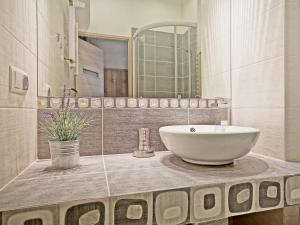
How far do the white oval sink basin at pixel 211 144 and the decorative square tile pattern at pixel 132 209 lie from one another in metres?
0.26

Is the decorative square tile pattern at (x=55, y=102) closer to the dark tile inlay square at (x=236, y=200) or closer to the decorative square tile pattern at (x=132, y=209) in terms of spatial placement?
the decorative square tile pattern at (x=132, y=209)

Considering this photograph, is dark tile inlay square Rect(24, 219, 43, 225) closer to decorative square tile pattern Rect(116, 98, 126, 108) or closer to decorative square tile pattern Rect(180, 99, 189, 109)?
decorative square tile pattern Rect(116, 98, 126, 108)

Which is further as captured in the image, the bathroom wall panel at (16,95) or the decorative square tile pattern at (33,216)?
the bathroom wall panel at (16,95)

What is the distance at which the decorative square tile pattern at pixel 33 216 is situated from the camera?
492mm

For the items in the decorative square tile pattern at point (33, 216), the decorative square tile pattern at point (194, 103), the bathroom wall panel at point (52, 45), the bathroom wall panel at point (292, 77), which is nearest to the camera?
the decorative square tile pattern at point (33, 216)

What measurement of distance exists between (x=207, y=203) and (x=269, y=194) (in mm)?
243

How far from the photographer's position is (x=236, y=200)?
0.67m

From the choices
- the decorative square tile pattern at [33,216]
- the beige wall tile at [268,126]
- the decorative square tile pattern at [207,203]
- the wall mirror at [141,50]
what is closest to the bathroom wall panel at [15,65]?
the wall mirror at [141,50]

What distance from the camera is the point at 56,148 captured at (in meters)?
0.82

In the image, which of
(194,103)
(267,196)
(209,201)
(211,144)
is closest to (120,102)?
(194,103)

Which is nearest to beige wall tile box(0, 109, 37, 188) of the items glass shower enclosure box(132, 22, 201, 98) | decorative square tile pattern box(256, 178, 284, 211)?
glass shower enclosure box(132, 22, 201, 98)

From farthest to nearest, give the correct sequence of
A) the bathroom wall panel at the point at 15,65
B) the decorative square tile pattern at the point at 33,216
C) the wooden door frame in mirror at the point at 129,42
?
the wooden door frame in mirror at the point at 129,42
the bathroom wall panel at the point at 15,65
the decorative square tile pattern at the point at 33,216

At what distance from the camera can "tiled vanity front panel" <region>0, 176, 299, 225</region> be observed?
1.71ft

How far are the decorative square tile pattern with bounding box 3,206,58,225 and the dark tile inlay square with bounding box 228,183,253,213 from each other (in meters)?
0.53
